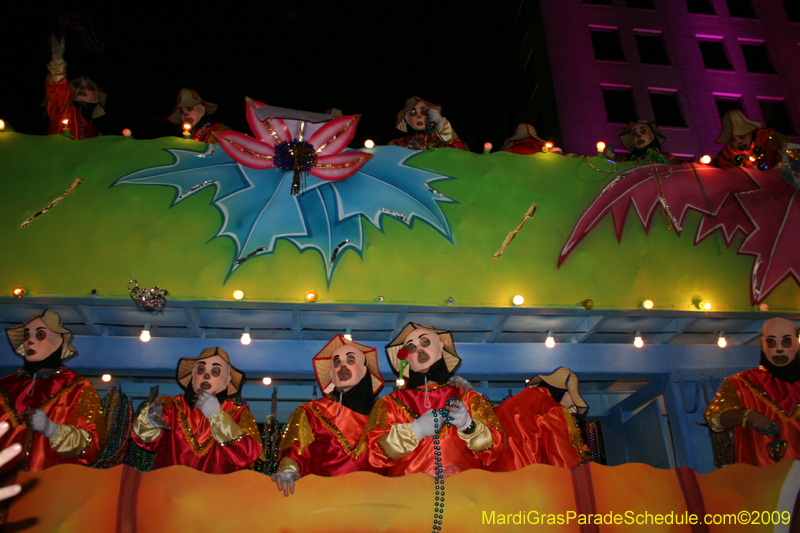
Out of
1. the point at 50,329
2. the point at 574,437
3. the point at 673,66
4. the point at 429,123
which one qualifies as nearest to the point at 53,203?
the point at 50,329

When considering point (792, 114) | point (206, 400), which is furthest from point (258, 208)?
point (792, 114)

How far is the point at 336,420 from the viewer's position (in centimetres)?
312

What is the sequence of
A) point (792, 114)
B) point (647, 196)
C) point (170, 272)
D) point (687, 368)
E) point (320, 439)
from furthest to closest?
point (792, 114) → point (687, 368) → point (647, 196) → point (170, 272) → point (320, 439)

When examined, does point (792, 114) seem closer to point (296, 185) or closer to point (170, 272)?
point (296, 185)

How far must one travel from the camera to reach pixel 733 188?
4734 millimetres

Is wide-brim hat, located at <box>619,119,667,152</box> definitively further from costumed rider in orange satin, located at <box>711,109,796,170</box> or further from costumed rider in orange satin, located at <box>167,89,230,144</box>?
costumed rider in orange satin, located at <box>167,89,230,144</box>

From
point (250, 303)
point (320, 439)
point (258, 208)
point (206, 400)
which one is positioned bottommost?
point (320, 439)

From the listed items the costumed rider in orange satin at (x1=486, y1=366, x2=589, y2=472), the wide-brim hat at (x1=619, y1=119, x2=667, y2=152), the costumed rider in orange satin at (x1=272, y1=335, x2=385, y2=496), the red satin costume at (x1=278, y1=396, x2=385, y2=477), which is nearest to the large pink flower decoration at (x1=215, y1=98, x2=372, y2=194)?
the costumed rider in orange satin at (x1=272, y1=335, x2=385, y2=496)

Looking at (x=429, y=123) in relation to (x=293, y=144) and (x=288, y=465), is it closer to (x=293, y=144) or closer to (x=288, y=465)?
(x=293, y=144)

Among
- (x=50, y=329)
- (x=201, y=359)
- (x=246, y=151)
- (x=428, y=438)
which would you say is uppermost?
A: (x=246, y=151)

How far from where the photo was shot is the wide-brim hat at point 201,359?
3760 millimetres

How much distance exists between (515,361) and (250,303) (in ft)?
7.99

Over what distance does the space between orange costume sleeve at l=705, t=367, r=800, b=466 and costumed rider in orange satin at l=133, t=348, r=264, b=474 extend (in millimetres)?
3135

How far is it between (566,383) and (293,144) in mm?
2833
